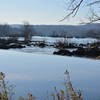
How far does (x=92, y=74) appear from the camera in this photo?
1084cm

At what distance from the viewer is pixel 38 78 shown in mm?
9688

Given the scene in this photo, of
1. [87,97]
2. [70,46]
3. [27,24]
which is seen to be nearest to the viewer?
[87,97]

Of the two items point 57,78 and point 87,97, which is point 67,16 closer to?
point 87,97

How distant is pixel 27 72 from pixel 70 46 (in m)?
22.7

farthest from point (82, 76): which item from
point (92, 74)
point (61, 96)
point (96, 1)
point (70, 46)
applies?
point (70, 46)

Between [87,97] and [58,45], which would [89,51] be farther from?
[87,97]

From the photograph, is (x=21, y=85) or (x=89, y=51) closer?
(x=21, y=85)

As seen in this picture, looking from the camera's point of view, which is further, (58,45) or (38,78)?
(58,45)

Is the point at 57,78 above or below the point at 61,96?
below

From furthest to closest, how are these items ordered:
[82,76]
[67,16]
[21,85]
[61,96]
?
[82,76] → [21,85] → [67,16] → [61,96]

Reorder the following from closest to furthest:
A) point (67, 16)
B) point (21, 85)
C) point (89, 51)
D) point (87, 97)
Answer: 1. point (67, 16)
2. point (87, 97)
3. point (21, 85)
4. point (89, 51)

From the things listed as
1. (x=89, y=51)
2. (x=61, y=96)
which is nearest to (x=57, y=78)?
(x=61, y=96)

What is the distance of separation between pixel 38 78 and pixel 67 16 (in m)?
4.34

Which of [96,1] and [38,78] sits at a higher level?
[96,1]
